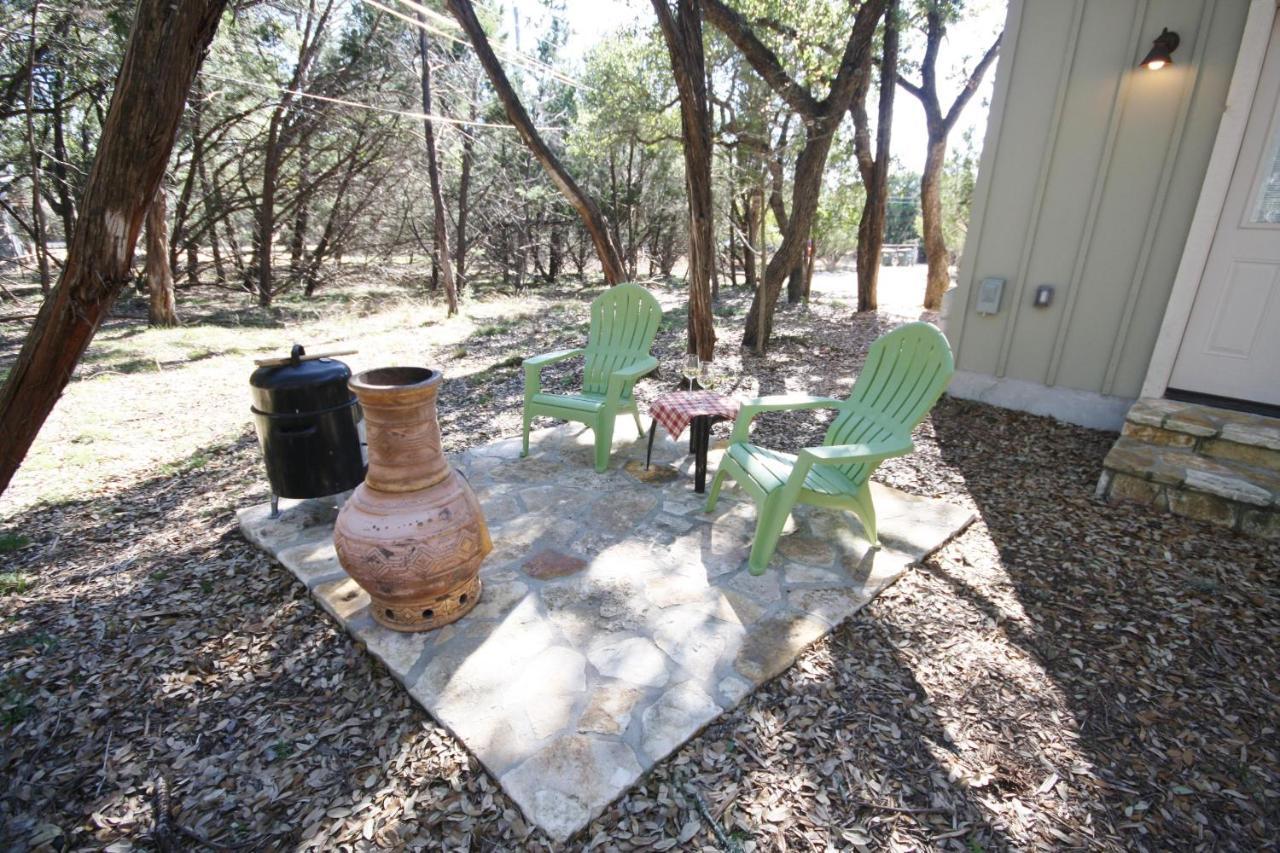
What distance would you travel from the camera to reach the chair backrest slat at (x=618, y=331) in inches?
134

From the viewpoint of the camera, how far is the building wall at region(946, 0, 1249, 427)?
3111 mm

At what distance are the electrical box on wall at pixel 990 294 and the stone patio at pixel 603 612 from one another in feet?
5.81

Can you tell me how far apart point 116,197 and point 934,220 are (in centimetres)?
970

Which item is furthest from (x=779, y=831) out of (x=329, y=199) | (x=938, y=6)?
(x=329, y=199)

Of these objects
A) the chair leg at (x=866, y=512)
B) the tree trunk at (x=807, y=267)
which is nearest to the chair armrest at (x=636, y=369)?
the chair leg at (x=866, y=512)

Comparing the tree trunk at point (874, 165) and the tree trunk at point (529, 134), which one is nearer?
the tree trunk at point (529, 134)

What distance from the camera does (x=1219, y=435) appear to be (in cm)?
278

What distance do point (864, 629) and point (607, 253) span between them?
401cm

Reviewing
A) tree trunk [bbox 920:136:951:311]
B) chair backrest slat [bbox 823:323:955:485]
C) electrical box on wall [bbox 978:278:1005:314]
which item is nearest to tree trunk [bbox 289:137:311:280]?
tree trunk [bbox 920:136:951:311]

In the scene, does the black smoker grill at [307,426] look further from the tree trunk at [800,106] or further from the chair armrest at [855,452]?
the tree trunk at [800,106]

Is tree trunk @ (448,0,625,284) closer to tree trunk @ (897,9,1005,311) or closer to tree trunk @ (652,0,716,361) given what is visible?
tree trunk @ (652,0,716,361)

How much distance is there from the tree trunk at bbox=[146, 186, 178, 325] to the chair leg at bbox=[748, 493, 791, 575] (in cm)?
853

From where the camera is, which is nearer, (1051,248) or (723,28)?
(1051,248)

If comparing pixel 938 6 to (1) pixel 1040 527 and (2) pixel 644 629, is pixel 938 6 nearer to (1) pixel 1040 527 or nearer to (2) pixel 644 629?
(1) pixel 1040 527
